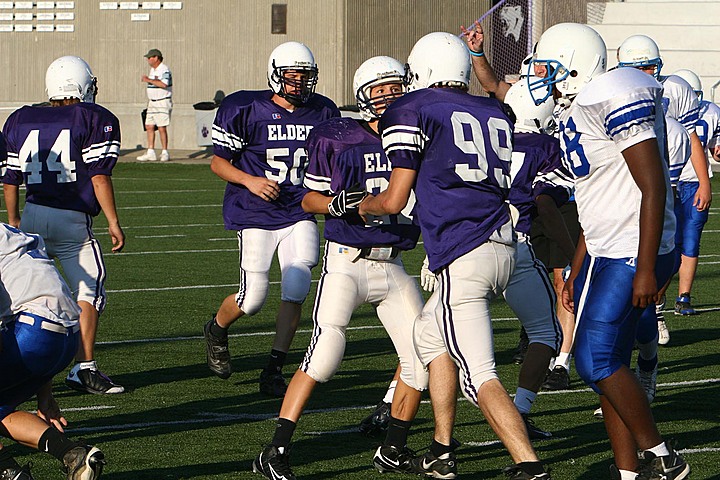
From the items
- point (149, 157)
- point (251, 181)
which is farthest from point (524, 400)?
point (149, 157)

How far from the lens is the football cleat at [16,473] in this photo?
192 inches

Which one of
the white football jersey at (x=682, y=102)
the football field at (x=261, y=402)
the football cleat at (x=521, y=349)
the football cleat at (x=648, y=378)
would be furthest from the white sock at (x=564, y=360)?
the white football jersey at (x=682, y=102)

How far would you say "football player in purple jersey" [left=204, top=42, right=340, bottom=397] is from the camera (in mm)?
7457

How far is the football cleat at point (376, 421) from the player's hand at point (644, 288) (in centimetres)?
178

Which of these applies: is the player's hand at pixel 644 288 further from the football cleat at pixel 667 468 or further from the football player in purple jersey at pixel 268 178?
the football player in purple jersey at pixel 268 178

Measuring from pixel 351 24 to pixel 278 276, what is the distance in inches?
551

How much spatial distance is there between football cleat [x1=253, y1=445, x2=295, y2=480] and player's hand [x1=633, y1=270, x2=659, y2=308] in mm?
1556

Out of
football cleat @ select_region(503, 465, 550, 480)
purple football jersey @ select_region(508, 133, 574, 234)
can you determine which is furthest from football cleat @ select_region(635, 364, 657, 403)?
football cleat @ select_region(503, 465, 550, 480)

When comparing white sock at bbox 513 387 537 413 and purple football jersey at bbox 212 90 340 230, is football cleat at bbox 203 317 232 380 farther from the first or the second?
white sock at bbox 513 387 537 413

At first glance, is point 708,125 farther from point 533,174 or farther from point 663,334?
point 533,174

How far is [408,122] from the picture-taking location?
197 inches

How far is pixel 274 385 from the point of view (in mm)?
7172

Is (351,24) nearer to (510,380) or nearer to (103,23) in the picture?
(103,23)

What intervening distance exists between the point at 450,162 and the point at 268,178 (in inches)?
108
